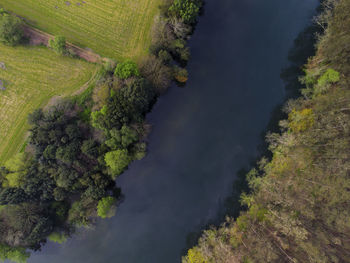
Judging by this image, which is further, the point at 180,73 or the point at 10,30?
the point at 180,73

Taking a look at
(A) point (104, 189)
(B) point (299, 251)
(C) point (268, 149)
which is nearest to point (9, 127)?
(A) point (104, 189)

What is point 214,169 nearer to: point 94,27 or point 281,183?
point 281,183

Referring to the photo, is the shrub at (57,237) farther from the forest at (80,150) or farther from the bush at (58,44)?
the bush at (58,44)

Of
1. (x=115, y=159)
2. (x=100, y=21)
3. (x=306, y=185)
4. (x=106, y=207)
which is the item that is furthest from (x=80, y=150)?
(x=306, y=185)

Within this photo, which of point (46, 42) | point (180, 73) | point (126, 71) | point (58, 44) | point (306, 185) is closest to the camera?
point (306, 185)

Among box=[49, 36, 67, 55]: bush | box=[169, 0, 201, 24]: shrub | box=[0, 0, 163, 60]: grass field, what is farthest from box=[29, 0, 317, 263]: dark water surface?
box=[49, 36, 67, 55]: bush

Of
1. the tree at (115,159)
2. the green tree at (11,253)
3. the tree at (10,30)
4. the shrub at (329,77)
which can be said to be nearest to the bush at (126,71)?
the tree at (115,159)

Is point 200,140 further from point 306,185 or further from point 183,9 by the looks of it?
point 183,9
